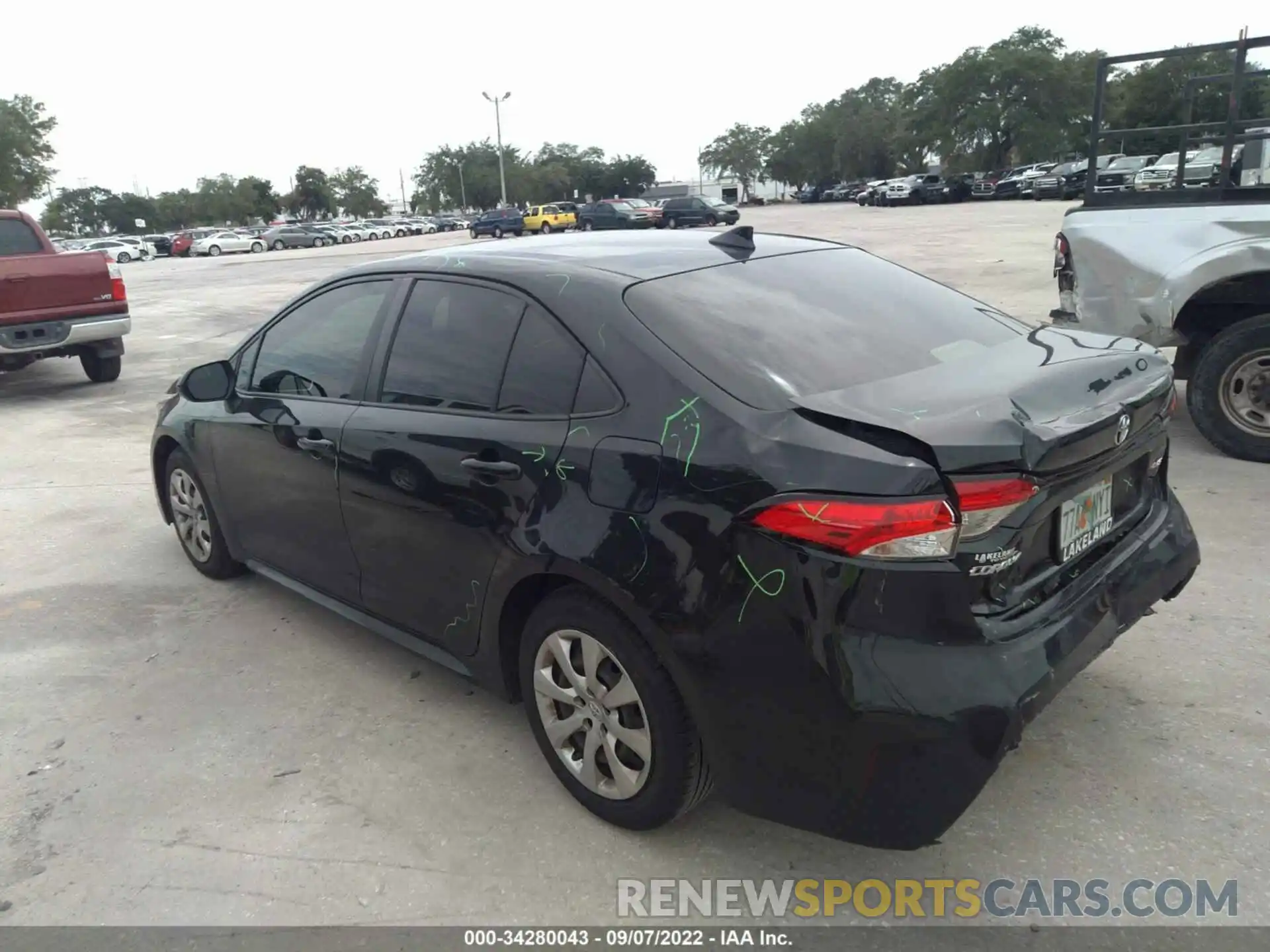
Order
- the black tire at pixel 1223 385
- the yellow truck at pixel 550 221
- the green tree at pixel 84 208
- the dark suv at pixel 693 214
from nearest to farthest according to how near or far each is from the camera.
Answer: the black tire at pixel 1223 385, the dark suv at pixel 693 214, the yellow truck at pixel 550 221, the green tree at pixel 84 208

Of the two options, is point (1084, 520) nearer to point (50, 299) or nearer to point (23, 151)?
point (50, 299)

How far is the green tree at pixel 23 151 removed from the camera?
56812mm

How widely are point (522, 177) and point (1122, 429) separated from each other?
345ft

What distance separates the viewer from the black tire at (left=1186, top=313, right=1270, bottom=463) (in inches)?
Answer: 218

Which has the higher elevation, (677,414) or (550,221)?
(677,414)

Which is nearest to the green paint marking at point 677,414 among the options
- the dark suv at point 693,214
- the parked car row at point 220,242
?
the dark suv at point 693,214

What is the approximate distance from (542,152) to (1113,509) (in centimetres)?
11913

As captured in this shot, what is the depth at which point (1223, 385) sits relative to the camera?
5668 millimetres

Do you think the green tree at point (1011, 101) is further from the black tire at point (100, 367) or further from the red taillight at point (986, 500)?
the red taillight at point (986, 500)

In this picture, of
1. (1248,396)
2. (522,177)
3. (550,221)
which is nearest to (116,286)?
(1248,396)

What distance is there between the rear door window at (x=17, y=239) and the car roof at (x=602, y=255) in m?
8.13

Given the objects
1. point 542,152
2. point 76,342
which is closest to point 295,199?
point 542,152

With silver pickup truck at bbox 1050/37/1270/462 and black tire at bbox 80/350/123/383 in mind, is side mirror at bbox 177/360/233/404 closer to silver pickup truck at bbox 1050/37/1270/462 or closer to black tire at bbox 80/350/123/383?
silver pickup truck at bbox 1050/37/1270/462

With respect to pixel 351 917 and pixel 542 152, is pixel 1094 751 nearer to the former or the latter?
pixel 351 917
